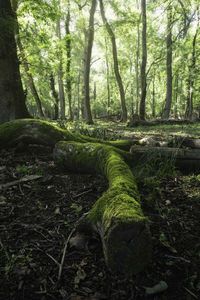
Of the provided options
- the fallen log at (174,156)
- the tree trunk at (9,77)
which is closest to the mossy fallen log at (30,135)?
the fallen log at (174,156)

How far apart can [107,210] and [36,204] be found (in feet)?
4.45

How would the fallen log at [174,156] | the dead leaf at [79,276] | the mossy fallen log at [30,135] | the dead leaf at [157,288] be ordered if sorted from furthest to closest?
the mossy fallen log at [30,135]
the fallen log at [174,156]
the dead leaf at [79,276]
the dead leaf at [157,288]

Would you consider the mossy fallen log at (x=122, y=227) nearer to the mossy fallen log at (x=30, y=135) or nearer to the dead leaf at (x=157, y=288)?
the dead leaf at (x=157, y=288)

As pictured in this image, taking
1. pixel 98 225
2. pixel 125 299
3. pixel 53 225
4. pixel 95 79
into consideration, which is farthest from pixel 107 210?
pixel 95 79

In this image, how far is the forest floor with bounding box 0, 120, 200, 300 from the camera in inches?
51.6

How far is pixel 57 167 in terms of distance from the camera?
3.81m

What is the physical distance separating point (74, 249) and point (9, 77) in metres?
5.94

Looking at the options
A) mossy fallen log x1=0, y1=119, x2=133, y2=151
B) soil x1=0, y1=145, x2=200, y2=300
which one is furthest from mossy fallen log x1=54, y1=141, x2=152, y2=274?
mossy fallen log x1=0, y1=119, x2=133, y2=151

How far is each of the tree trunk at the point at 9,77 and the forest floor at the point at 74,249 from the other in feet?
10.8

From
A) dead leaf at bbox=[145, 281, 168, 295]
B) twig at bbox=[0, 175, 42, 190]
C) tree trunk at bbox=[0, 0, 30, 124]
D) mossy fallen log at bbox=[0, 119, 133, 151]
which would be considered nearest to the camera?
Answer: dead leaf at bbox=[145, 281, 168, 295]

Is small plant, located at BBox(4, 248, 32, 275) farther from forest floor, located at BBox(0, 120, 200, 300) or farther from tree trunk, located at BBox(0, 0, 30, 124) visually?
tree trunk, located at BBox(0, 0, 30, 124)

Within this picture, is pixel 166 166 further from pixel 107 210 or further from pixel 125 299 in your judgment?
pixel 125 299

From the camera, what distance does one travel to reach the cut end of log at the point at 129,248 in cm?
133

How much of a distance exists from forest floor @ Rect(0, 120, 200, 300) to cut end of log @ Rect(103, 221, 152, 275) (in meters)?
0.08
